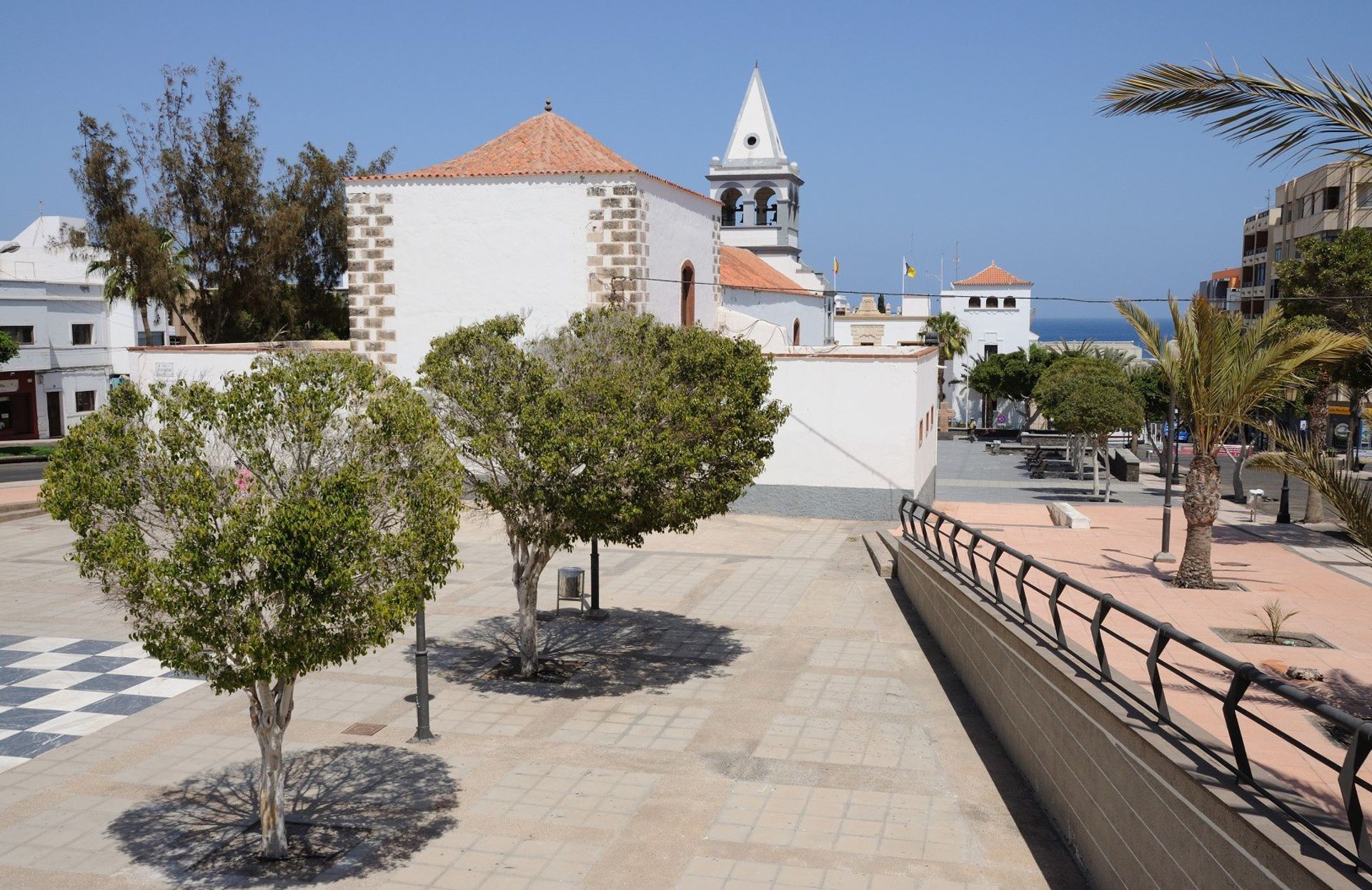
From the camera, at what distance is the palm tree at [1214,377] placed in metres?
Result: 14.2

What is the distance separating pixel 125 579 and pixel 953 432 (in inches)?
2069

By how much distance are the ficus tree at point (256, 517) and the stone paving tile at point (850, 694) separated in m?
5.38

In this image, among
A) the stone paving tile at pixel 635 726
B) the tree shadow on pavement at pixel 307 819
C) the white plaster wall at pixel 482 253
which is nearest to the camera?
the tree shadow on pavement at pixel 307 819

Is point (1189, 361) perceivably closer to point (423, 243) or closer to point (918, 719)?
point (918, 719)

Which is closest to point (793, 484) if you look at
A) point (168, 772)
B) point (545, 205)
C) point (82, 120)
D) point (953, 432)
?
point (545, 205)

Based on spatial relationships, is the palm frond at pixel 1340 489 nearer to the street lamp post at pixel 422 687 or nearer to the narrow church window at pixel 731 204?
the street lamp post at pixel 422 687

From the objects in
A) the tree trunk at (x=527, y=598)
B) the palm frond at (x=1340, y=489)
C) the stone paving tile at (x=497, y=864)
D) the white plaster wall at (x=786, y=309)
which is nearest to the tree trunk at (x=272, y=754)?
the stone paving tile at (x=497, y=864)

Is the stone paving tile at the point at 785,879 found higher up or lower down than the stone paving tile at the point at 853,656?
lower down

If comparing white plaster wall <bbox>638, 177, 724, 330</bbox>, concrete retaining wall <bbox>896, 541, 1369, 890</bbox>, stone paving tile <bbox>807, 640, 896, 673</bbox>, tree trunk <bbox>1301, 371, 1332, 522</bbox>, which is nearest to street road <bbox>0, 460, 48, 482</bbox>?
white plaster wall <bbox>638, 177, 724, 330</bbox>

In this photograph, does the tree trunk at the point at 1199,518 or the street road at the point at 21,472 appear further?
the street road at the point at 21,472

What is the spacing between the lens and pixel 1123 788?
720 cm

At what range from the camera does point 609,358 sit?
12.7 m

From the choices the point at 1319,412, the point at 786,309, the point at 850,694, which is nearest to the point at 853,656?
the point at 850,694

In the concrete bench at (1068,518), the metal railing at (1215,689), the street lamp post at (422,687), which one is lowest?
the street lamp post at (422,687)
